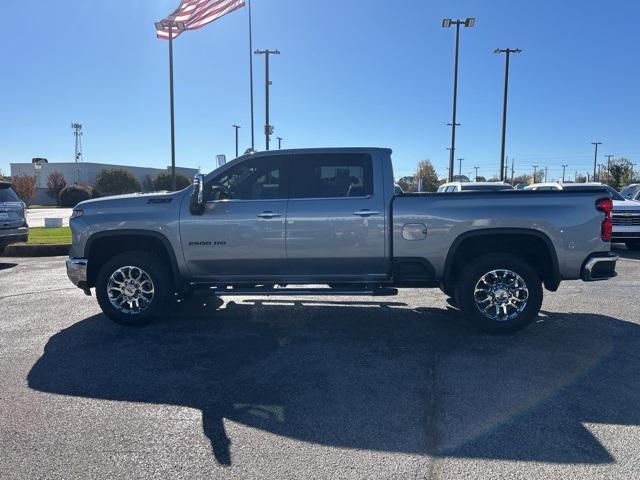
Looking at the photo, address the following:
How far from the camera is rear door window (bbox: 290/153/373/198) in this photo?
5809mm

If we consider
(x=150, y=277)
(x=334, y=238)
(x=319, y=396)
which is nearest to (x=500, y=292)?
(x=334, y=238)

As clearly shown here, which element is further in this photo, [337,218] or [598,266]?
[337,218]

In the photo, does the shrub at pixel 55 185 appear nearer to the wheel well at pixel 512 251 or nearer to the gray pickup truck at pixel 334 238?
the gray pickup truck at pixel 334 238

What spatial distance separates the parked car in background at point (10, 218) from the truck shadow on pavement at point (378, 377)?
21.6 ft

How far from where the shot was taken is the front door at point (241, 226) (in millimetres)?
5750

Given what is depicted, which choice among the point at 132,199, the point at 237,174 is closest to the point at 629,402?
the point at 237,174

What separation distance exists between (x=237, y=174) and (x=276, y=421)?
3.17 m

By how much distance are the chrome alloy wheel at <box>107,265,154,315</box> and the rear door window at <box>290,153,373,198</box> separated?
2.06 metres

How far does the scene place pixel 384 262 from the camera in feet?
18.8

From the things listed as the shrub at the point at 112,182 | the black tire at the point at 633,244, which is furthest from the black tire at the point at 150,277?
the shrub at the point at 112,182

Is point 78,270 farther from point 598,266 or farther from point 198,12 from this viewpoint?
point 198,12

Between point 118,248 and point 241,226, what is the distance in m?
1.66

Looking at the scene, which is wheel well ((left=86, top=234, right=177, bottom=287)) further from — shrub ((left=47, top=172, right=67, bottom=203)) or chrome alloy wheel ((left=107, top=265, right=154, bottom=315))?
shrub ((left=47, top=172, right=67, bottom=203))

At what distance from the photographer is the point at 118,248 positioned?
6.21 meters
